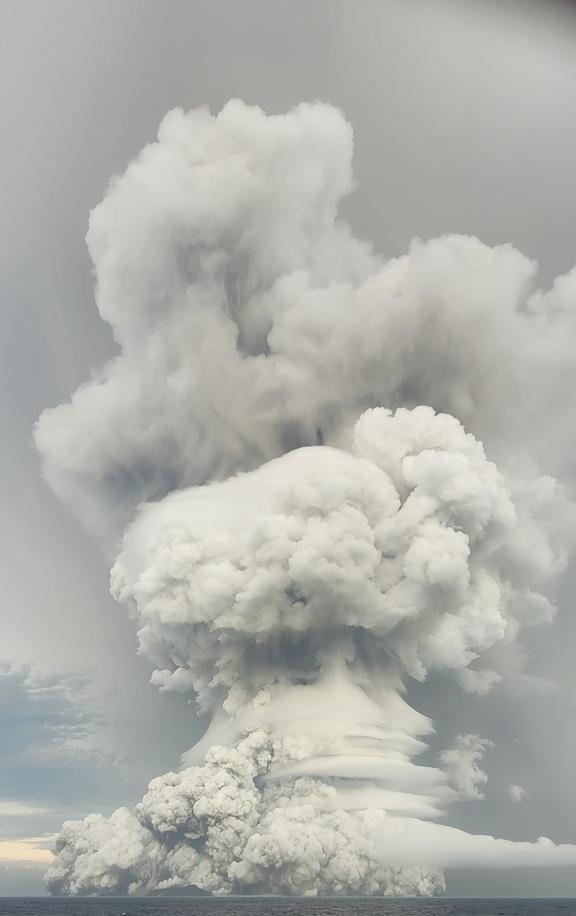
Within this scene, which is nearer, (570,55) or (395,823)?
(570,55)

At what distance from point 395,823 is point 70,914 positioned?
12847mm

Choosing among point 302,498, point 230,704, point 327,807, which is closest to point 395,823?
point 327,807

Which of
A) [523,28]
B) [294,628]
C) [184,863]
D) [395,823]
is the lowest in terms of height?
[184,863]

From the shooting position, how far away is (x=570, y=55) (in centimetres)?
1217

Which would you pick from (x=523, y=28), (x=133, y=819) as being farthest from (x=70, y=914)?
(x=523, y=28)

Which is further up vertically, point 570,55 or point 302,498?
point 570,55

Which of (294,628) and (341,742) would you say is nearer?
(341,742)

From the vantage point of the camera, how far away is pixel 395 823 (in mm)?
17094

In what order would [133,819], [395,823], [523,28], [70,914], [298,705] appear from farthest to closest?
[70,914]
[298,705]
[133,819]
[395,823]
[523,28]

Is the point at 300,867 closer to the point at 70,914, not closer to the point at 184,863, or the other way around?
the point at 184,863

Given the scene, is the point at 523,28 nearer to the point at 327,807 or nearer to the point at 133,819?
the point at 327,807

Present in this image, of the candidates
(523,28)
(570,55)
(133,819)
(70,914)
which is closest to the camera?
(523,28)

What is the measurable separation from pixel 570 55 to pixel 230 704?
49.8 feet

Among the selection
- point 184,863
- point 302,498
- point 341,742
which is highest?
point 302,498
